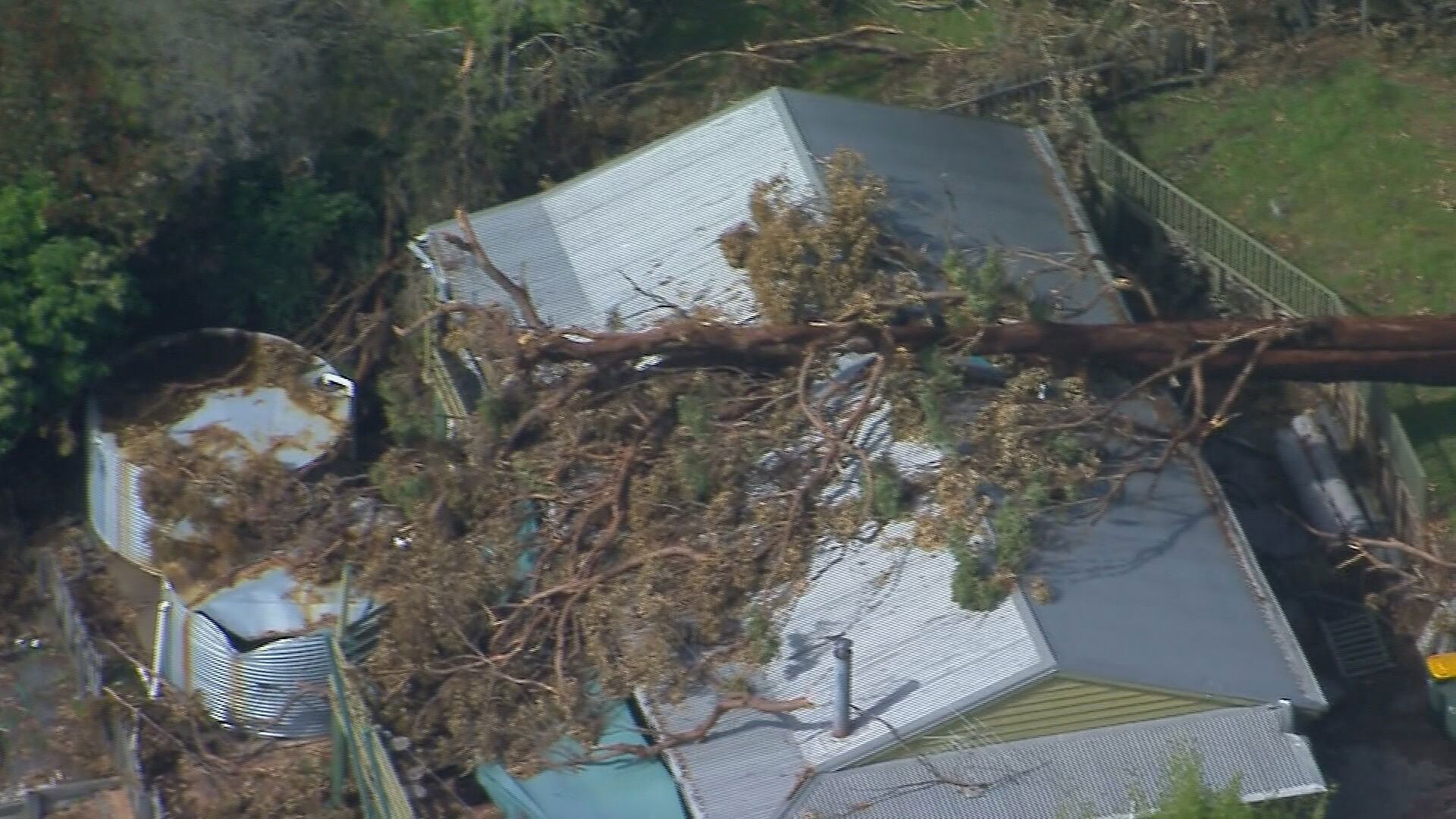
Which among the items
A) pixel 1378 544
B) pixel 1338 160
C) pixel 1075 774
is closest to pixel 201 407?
pixel 1075 774

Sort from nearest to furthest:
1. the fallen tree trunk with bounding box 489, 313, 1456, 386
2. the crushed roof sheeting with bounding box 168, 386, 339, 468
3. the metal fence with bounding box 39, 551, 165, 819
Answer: the metal fence with bounding box 39, 551, 165, 819 < the fallen tree trunk with bounding box 489, 313, 1456, 386 < the crushed roof sheeting with bounding box 168, 386, 339, 468

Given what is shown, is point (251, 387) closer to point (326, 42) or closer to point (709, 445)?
point (326, 42)

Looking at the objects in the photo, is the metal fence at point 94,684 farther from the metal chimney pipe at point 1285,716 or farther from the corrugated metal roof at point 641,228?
the metal chimney pipe at point 1285,716

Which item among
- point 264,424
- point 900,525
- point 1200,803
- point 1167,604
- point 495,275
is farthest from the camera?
point 264,424

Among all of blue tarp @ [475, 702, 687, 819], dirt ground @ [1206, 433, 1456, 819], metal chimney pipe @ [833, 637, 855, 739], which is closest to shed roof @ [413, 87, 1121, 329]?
dirt ground @ [1206, 433, 1456, 819]

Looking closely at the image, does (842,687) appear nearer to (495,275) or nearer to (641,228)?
(495,275)

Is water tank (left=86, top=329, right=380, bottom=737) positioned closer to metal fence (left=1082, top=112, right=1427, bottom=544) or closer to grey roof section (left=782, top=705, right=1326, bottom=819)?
grey roof section (left=782, top=705, right=1326, bottom=819)
